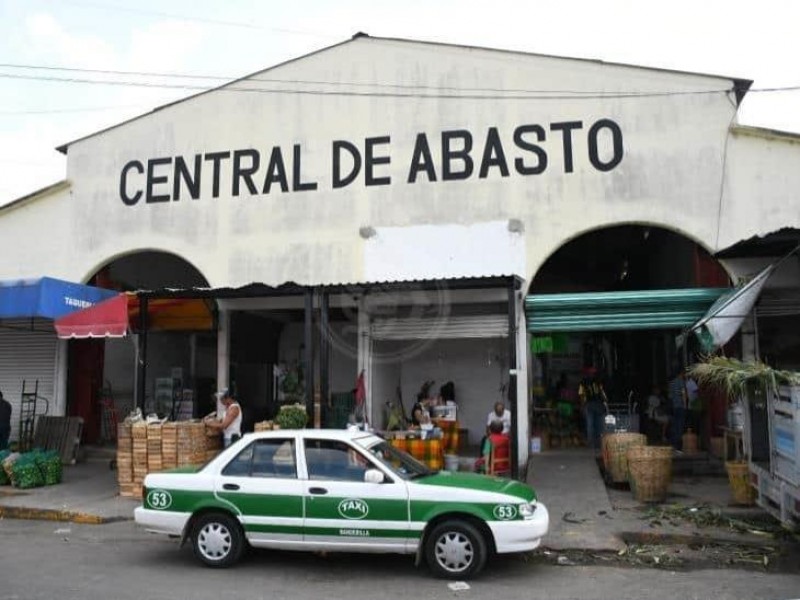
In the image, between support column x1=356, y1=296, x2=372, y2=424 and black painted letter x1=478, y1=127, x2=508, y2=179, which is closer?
black painted letter x1=478, y1=127, x2=508, y2=179

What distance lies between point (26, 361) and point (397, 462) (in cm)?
1274

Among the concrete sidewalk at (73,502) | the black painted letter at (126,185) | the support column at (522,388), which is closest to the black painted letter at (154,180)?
the black painted letter at (126,185)

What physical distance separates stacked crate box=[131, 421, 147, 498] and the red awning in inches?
74.3

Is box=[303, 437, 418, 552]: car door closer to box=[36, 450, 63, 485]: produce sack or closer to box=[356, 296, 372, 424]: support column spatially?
box=[356, 296, 372, 424]: support column

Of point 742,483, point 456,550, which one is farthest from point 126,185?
point 742,483

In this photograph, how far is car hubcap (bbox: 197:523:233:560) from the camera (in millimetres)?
7629

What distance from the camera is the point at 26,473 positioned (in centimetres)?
1263

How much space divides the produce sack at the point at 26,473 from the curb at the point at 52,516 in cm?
139

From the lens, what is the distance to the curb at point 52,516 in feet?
34.4

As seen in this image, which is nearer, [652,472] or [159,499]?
[159,499]

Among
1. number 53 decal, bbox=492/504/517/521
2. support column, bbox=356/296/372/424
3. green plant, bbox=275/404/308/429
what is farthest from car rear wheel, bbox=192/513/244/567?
support column, bbox=356/296/372/424

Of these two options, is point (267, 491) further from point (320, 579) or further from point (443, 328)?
point (443, 328)

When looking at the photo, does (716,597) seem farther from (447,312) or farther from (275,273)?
(275,273)

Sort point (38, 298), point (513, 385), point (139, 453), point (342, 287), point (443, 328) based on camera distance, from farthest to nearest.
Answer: point (443, 328) < point (38, 298) < point (342, 287) < point (139, 453) < point (513, 385)
